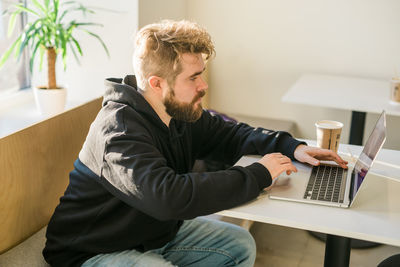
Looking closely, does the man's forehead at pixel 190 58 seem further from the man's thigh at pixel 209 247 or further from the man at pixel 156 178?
the man's thigh at pixel 209 247

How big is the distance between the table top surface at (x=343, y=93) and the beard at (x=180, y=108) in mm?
1107

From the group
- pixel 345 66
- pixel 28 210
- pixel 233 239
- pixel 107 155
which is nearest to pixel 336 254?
pixel 233 239

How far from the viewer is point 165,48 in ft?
5.33

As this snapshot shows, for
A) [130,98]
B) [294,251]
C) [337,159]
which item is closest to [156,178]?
[130,98]

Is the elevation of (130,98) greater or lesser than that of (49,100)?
greater

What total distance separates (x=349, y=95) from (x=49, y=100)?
1.54m

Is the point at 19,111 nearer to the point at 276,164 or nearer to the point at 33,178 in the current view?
the point at 33,178

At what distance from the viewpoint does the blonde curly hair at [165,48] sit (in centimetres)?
162

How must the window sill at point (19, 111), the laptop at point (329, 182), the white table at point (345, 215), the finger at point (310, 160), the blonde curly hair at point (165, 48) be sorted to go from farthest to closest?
the window sill at point (19, 111) < the finger at point (310, 160) < the blonde curly hair at point (165, 48) < the laptop at point (329, 182) < the white table at point (345, 215)

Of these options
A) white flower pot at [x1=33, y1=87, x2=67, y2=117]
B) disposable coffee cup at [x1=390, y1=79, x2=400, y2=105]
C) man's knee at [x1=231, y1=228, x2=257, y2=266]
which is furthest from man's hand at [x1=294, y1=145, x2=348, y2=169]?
white flower pot at [x1=33, y1=87, x2=67, y2=117]

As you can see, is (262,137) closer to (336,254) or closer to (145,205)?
(336,254)

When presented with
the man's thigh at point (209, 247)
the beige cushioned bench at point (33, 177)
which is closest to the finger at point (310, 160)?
the man's thigh at point (209, 247)

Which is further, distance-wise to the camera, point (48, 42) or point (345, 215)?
point (48, 42)

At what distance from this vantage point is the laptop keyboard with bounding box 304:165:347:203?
1539 millimetres
